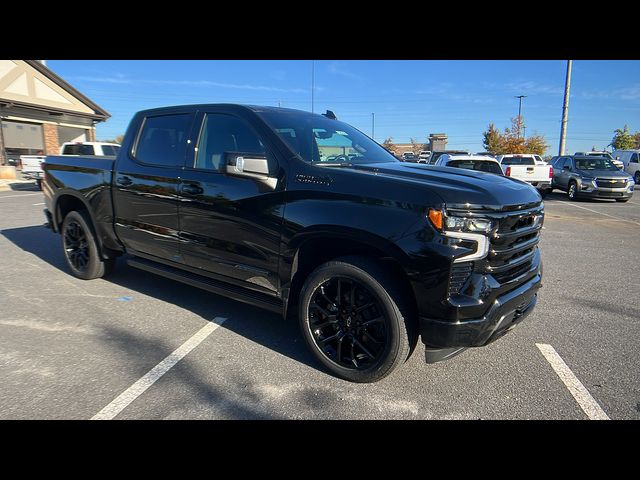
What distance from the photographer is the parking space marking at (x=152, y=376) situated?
8.26ft

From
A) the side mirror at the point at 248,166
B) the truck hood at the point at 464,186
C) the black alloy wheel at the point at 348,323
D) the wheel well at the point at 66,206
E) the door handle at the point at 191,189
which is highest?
the side mirror at the point at 248,166

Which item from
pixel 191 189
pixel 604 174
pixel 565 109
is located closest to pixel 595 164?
pixel 604 174

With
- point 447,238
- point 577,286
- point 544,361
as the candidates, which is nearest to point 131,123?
point 447,238

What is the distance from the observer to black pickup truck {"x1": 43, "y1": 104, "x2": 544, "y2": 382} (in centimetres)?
248

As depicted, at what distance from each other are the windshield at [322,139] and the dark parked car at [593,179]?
14.9 m

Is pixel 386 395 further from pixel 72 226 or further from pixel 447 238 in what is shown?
pixel 72 226

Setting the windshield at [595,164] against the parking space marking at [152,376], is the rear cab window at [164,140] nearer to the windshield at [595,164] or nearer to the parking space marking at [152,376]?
the parking space marking at [152,376]

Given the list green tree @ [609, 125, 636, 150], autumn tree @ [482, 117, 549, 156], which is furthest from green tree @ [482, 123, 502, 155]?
green tree @ [609, 125, 636, 150]

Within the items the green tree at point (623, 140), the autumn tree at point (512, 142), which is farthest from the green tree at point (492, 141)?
the green tree at point (623, 140)

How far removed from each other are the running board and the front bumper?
4.02 feet

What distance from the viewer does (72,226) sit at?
5.16 meters

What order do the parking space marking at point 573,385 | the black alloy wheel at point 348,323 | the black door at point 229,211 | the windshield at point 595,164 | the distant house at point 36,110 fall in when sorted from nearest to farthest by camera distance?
1. the parking space marking at point 573,385
2. the black alloy wheel at point 348,323
3. the black door at point 229,211
4. the windshield at point 595,164
5. the distant house at point 36,110
